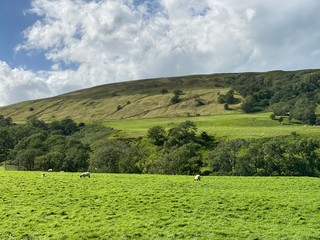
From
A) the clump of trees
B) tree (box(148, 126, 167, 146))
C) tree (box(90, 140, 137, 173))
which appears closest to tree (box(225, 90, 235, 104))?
tree (box(148, 126, 167, 146))

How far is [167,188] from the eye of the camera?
1221 inches

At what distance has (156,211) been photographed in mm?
23172

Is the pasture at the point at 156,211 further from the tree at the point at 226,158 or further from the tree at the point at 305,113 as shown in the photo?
the tree at the point at 305,113

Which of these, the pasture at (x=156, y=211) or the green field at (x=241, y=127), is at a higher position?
the green field at (x=241, y=127)

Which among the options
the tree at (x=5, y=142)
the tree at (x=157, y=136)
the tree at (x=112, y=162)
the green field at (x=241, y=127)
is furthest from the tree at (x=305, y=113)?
the tree at (x=5, y=142)

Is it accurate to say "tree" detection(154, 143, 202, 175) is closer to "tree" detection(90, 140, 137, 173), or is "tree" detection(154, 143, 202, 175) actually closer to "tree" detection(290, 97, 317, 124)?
"tree" detection(90, 140, 137, 173)

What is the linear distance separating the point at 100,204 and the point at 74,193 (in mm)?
4330

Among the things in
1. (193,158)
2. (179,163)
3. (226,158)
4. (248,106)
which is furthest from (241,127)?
(179,163)

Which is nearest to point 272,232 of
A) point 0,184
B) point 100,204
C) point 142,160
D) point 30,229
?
point 100,204

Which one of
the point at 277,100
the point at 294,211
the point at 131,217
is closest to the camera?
the point at 131,217

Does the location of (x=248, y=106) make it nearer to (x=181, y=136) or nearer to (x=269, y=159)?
(x=181, y=136)

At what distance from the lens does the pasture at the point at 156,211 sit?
19.1m

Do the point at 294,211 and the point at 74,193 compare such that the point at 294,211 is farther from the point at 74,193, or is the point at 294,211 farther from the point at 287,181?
the point at 74,193

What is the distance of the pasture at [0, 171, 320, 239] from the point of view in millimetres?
19109
